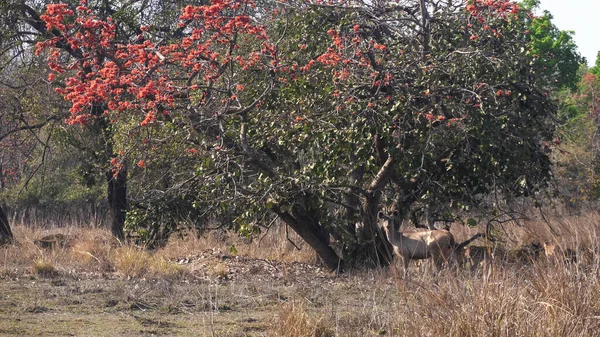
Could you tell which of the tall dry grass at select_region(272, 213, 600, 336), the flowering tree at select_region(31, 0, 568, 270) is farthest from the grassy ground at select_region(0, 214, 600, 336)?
the flowering tree at select_region(31, 0, 568, 270)

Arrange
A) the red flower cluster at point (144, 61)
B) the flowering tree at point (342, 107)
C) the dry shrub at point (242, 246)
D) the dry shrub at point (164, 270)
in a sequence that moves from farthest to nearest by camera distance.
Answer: the dry shrub at point (242, 246) < the dry shrub at point (164, 270) < the flowering tree at point (342, 107) < the red flower cluster at point (144, 61)

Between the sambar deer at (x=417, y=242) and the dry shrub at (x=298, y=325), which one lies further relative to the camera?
the sambar deer at (x=417, y=242)

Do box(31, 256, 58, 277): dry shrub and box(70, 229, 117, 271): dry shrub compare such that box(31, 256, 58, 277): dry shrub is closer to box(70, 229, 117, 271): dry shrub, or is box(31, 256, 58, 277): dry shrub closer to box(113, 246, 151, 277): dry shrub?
box(70, 229, 117, 271): dry shrub

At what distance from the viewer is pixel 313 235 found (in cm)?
1207

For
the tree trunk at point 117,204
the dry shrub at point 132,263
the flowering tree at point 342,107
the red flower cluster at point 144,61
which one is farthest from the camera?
the tree trunk at point 117,204

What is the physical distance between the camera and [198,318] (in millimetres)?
8141

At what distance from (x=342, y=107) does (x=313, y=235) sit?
2114 millimetres

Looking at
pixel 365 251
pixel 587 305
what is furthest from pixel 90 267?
pixel 587 305

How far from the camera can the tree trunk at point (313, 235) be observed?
11.9m

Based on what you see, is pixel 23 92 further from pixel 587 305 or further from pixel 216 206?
pixel 587 305

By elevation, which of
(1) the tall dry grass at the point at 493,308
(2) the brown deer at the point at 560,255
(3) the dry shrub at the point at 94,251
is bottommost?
(3) the dry shrub at the point at 94,251

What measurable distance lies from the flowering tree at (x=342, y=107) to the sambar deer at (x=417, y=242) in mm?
459

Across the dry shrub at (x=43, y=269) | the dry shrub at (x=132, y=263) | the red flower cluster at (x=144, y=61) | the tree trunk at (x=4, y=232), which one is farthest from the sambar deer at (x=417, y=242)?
the tree trunk at (x=4, y=232)

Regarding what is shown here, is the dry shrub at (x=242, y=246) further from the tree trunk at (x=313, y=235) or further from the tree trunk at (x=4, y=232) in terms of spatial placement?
the tree trunk at (x=4, y=232)
